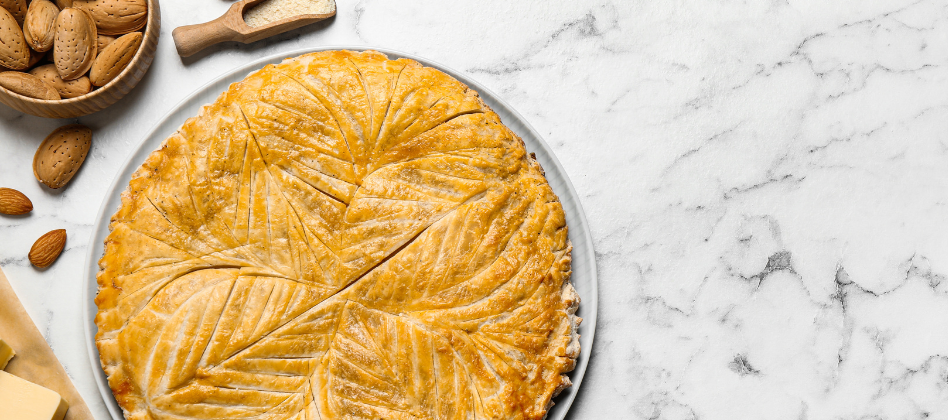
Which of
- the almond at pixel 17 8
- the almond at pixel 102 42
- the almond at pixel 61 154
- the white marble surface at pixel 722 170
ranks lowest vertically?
the white marble surface at pixel 722 170

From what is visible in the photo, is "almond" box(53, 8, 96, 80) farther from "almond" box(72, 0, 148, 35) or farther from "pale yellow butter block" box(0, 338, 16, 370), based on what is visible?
"pale yellow butter block" box(0, 338, 16, 370)

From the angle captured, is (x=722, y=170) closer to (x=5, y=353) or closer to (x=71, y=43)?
(x=71, y=43)

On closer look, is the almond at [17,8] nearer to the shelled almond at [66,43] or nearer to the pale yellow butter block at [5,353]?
the shelled almond at [66,43]

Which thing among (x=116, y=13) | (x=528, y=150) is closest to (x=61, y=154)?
(x=116, y=13)

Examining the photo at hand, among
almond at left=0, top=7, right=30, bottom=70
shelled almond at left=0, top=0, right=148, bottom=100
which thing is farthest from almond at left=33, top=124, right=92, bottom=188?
almond at left=0, top=7, right=30, bottom=70

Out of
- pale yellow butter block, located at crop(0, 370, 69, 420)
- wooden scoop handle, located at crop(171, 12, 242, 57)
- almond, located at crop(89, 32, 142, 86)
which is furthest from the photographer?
wooden scoop handle, located at crop(171, 12, 242, 57)

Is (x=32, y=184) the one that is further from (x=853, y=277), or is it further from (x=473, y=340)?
(x=853, y=277)

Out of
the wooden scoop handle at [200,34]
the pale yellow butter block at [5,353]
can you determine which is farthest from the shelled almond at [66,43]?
the pale yellow butter block at [5,353]
